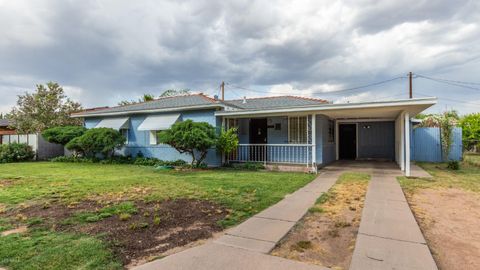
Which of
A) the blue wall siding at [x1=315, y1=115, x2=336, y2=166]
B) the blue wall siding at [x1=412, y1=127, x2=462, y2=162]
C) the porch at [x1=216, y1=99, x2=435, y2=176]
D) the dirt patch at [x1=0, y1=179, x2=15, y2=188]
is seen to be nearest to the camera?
the dirt patch at [x1=0, y1=179, x2=15, y2=188]

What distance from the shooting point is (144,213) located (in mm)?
5238

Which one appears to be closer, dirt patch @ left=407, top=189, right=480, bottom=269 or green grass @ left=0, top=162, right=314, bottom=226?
dirt patch @ left=407, top=189, right=480, bottom=269

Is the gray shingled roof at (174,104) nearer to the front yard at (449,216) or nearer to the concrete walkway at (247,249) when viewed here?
the concrete walkway at (247,249)

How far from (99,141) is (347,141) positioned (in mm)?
16317

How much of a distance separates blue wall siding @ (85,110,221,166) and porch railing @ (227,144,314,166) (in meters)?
1.12

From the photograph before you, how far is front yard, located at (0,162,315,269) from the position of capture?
11.0 ft

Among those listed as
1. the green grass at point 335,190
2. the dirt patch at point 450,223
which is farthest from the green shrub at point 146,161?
the dirt patch at point 450,223

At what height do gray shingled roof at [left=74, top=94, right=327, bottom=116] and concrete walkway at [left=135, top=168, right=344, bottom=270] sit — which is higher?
gray shingled roof at [left=74, top=94, right=327, bottom=116]

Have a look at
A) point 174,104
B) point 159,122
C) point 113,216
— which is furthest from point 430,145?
point 113,216

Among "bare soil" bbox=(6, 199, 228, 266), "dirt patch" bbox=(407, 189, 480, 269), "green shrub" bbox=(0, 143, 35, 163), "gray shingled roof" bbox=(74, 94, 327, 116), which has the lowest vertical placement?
"dirt patch" bbox=(407, 189, 480, 269)

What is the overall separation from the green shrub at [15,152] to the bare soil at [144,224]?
1533 cm

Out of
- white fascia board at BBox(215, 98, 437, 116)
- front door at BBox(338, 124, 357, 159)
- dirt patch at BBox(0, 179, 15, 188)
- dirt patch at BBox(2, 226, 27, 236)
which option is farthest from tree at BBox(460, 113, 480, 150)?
dirt patch at BBox(0, 179, 15, 188)

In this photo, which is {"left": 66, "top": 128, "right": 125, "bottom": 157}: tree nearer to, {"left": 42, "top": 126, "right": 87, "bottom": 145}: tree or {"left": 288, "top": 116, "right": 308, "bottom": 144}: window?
{"left": 42, "top": 126, "right": 87, "bottom": 145}: tree

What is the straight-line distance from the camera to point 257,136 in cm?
1481
